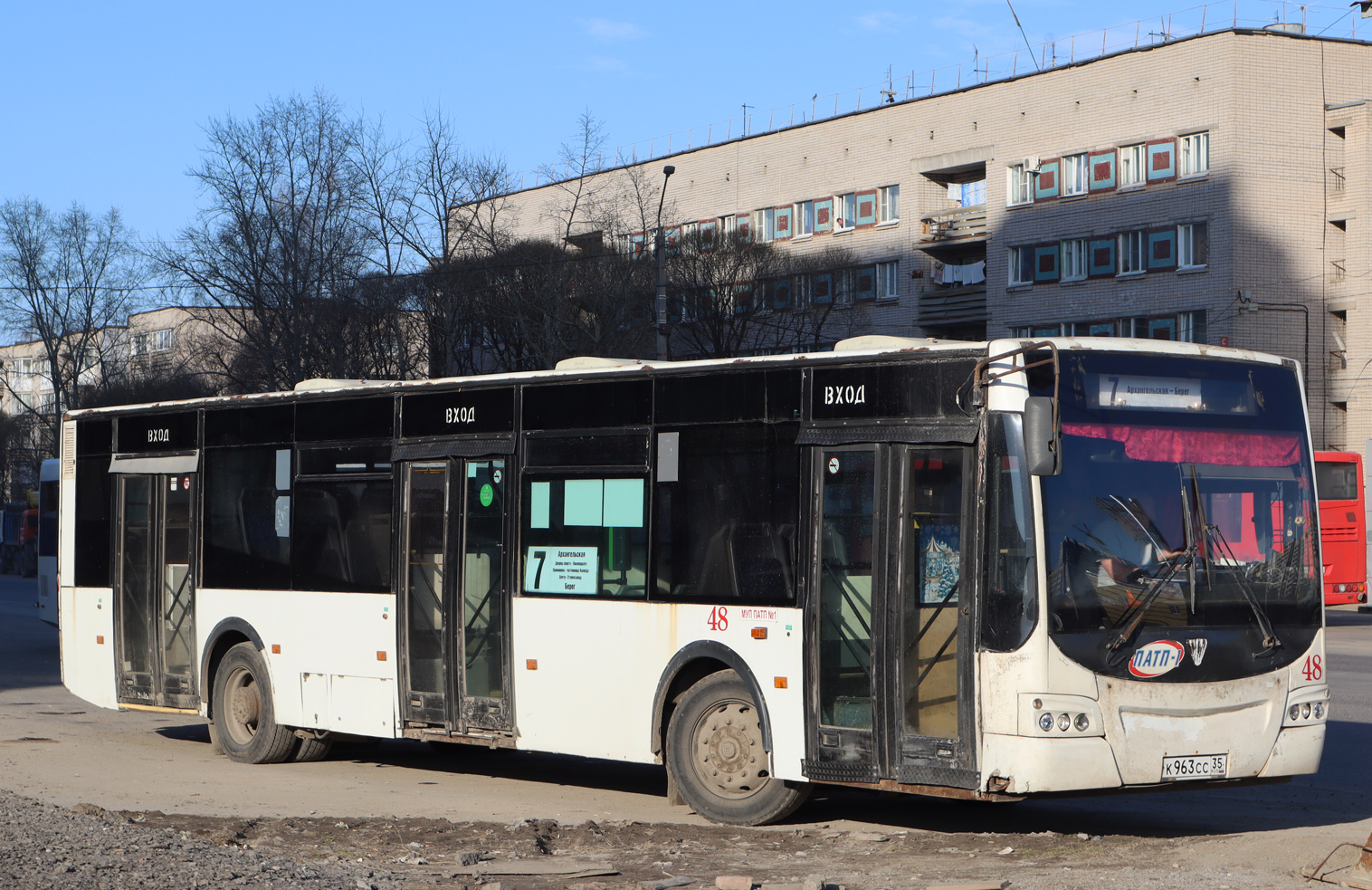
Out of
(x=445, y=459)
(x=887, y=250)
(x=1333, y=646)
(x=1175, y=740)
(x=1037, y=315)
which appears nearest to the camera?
(x=1175, y=740)

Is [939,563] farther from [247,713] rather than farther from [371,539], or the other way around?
[247,713]

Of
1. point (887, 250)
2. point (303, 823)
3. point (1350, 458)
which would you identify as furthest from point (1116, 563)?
point (887, 250)

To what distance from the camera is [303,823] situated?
9.59 meters

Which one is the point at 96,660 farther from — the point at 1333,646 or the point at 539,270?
the point at 539,270

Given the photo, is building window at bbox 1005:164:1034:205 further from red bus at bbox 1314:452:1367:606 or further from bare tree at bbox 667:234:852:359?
red bus at bbox 1314:452:1367:606

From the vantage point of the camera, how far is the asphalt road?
32.2 feet

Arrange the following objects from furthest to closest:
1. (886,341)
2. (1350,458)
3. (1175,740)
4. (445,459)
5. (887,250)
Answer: (887,250) → (1350,458) → (445,459) → (886,341) → (1175,740)

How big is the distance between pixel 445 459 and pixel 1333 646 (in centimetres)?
1738

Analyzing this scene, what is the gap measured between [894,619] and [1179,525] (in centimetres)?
157

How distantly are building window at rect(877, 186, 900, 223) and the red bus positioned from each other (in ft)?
86.6

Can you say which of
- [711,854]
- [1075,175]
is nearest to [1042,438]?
[711,854]

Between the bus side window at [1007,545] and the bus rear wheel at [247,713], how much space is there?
6.71 meters

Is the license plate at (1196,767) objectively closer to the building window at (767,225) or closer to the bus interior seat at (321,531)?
the bus interior seat at (321,531)

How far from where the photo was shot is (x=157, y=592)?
46.0 ft
